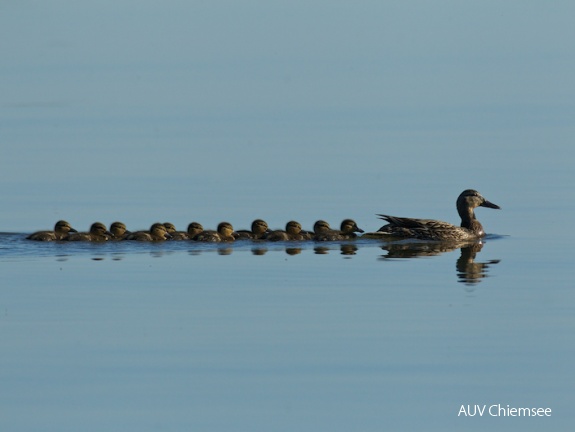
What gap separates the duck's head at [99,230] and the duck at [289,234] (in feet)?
6.10

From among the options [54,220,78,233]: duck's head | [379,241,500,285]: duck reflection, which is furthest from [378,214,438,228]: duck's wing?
[54,220,78,233]: duck's head

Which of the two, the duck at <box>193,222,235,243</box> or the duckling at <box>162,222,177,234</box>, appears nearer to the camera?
the duck at <box>193,222,235,243</box>

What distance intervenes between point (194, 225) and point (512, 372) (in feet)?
26.6

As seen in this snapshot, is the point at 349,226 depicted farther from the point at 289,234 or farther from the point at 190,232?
the point at 190,232

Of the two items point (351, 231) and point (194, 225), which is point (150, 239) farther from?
point (351, 231)

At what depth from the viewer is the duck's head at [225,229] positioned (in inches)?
725

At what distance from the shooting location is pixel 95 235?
18109 millimetres

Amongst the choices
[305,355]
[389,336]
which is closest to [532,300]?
[389,336]

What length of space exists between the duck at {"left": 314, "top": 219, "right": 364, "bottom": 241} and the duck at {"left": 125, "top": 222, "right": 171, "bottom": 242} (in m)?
1.81

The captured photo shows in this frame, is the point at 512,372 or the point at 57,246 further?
the point at 57,246

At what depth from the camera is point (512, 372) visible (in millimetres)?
11047

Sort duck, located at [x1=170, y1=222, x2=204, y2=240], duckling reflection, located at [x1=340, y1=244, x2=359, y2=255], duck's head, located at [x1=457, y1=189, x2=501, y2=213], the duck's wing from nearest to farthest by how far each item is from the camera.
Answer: duckling reflection, located at [x1=340, y1=244, x2=359, y2=255], duck, located at [x1=170, y1=222, x2=204, y2=240], the duck's wing, duck's head, located at [x1=457, y1=189, x2=501, y2=213]

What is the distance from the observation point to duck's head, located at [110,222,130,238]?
1826cm

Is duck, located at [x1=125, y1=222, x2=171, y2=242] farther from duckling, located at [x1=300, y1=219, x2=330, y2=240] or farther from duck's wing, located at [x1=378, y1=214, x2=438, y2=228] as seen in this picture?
duck's wing, located at [x1=378, y1=214, x2=438, y2=228]
